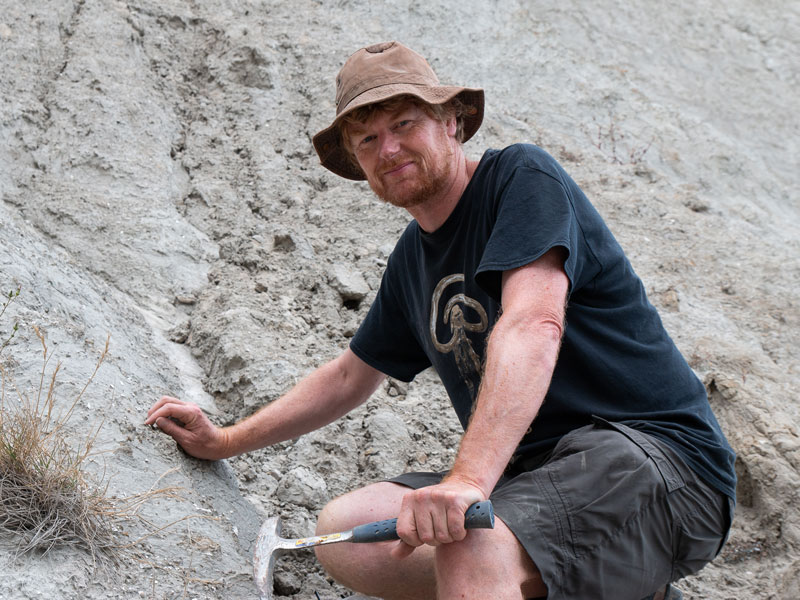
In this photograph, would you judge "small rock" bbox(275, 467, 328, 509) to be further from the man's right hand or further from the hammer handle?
the hammer handle

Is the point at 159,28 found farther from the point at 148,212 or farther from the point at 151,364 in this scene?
the point at 151,364

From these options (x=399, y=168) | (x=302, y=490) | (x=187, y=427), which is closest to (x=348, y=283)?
(x=302, y=490)

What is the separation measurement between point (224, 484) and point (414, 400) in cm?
116

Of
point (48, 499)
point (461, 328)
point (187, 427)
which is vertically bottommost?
point (187, 427)

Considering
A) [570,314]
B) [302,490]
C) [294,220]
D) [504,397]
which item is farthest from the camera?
[294,220]

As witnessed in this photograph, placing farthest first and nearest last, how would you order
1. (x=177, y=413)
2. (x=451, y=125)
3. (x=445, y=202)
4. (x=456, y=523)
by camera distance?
1. (x=177, y=413)
2. (x=451, y=125)
3. (x=445, y=202)
4. (x=456, y=523)

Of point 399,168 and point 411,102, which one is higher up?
point 411,102

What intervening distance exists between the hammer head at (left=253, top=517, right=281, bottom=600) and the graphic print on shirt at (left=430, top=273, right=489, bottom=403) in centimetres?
84

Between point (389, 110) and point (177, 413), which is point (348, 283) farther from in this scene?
point (389, 110)

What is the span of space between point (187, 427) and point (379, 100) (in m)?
1.37

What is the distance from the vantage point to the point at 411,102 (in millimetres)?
2789

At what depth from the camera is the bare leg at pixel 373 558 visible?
2732mm

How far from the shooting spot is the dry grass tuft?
241 centimetres

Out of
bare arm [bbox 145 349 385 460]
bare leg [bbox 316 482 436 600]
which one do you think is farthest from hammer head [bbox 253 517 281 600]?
bare arm [bbox 145 349 385 460]
